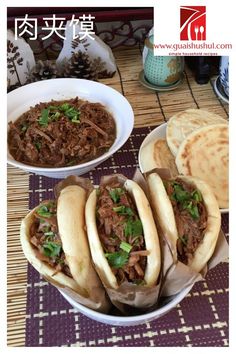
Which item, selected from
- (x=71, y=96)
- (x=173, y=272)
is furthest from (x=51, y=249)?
(x=71, y=96)

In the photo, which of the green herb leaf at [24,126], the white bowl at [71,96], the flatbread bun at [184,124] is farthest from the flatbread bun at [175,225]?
the green herb leaf at [24,126]

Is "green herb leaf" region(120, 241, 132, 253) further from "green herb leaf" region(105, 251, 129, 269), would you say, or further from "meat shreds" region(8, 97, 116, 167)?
"meat shreds" region(8, 97, 116, 167)

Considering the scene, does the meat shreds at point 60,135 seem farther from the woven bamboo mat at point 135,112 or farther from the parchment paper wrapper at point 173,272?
the parchment paper wrapper at point 173,272

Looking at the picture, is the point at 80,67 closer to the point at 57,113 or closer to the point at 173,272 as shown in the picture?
the point at 57,113

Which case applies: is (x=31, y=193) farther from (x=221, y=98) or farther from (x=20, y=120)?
(x=221, y=98)

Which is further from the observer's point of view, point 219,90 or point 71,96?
point 219,90
